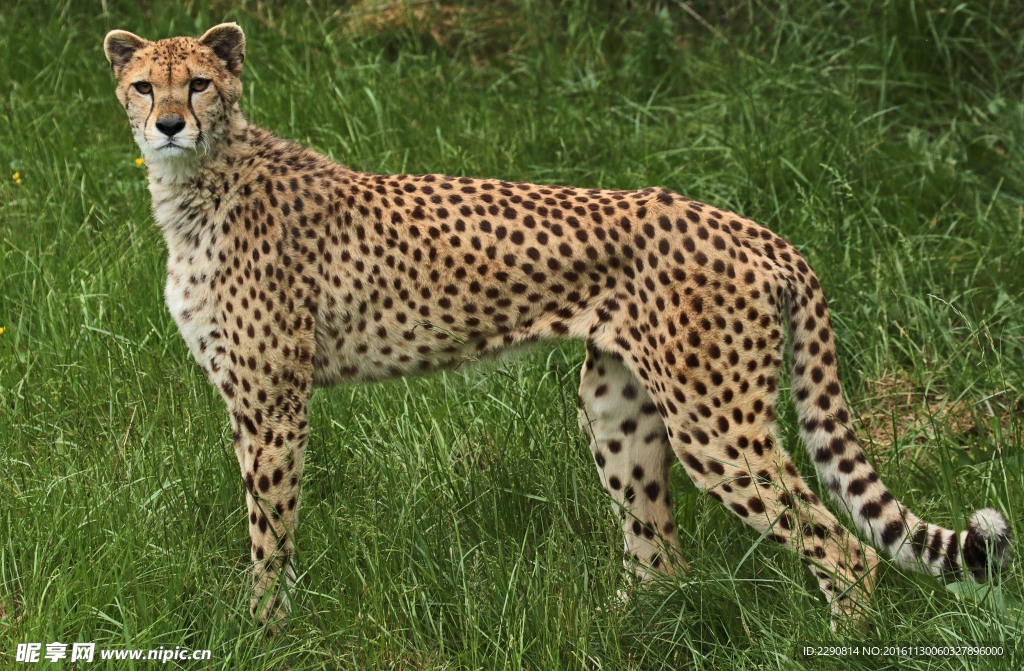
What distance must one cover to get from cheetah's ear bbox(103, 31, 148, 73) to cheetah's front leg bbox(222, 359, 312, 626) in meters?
1.08

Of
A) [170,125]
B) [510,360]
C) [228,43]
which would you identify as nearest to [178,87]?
[170,125]

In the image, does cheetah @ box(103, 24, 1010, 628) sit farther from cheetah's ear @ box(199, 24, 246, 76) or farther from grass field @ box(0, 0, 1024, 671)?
grass field @ box(0, 0, 1024, 671)

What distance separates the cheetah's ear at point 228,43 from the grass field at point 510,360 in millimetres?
1215

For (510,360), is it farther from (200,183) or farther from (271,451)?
(200,183)

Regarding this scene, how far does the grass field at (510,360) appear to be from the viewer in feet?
11.0

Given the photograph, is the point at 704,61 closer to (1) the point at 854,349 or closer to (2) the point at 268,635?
(1) the point at 854,349

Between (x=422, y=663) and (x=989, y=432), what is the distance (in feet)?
8.09

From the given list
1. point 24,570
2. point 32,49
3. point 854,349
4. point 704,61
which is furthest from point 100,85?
point 854,349

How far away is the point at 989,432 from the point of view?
4.54m

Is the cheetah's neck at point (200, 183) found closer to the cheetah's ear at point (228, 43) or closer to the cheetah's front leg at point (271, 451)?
the cheetah's ear at point (228, 43)

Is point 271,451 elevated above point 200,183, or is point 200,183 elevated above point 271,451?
point 200,183

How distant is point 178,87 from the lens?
3641 millimetres

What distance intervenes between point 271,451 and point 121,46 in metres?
1.38

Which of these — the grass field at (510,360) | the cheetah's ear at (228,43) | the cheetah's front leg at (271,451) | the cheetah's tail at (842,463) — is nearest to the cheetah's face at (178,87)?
the cheetah's ear at (228,43)
